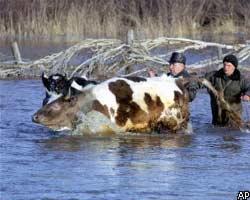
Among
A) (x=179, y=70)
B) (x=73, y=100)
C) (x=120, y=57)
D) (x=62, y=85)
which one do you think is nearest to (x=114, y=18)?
(x=120, y=57)

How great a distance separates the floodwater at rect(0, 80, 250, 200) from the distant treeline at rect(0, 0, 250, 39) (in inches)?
722

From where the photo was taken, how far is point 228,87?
562 inches

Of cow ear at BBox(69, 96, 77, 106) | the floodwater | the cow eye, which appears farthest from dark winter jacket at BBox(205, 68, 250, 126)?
the cow eye

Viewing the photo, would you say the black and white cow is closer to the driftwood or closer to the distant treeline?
the driftwood

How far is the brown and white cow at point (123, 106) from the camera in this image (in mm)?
12414

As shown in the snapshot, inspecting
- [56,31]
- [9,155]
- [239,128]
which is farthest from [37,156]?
[56,31]

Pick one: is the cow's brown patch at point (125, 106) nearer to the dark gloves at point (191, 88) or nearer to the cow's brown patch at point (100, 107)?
the cow's brown patch at point (100, 107)

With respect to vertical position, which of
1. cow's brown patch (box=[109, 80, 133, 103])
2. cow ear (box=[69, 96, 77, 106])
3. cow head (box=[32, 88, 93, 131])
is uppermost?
cow's brown patch (box=[109, 80, 133, 103])

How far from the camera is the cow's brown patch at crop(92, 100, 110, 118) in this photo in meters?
12.3

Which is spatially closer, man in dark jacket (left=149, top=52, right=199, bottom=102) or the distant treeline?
man in dark jacket (left=149, top=52, right=199, bottom=102)

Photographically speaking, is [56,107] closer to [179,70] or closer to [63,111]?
[63,111]

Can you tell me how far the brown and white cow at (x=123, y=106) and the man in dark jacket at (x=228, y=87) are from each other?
1.52 meters

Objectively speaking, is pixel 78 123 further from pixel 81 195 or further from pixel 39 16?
pixel 39 16

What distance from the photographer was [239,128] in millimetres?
13953
